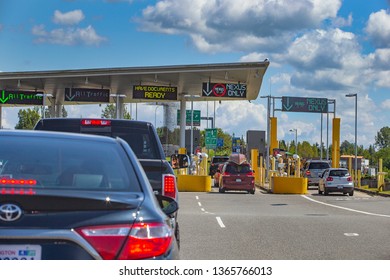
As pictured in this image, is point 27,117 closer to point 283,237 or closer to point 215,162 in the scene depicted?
point 215,162

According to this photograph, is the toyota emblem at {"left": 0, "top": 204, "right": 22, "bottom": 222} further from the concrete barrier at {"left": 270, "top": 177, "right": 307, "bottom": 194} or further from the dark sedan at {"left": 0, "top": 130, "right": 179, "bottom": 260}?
the concrete barrier at {"left": 270, "top": 177, "right": 307, "bottom": 194}

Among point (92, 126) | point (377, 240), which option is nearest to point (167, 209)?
point (92, 126)

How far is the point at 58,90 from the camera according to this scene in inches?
1837

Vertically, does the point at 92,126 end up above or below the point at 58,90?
below

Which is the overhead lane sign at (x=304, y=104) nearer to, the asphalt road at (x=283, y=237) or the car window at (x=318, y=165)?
the car window at (x=318, y=165)

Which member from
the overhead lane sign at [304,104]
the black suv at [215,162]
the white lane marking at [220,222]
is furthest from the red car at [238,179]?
the black suv at [215,162]

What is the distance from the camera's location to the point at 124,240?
423 cm

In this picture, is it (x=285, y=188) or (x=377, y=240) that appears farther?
(x=285, y=188)

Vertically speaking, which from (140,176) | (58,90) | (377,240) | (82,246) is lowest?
(377,240)
